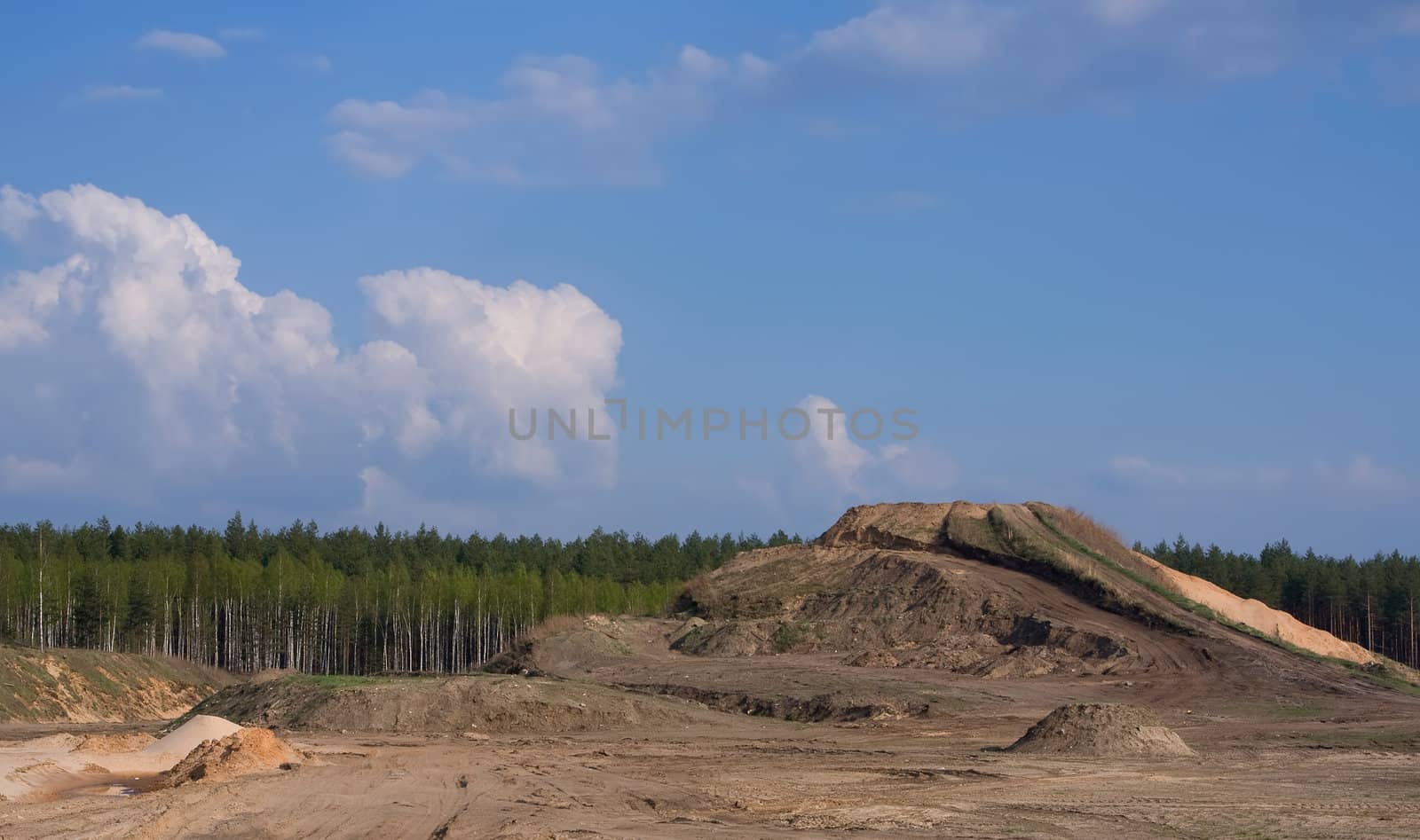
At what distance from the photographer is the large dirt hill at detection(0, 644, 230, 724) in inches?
2060

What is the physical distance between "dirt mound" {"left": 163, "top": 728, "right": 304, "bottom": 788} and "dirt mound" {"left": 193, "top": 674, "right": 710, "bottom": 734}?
9.36 m

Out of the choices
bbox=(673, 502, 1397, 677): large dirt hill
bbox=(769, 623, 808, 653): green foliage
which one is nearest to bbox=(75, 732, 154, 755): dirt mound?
bbox=(673, 502, 1397, 677): large dirt hill

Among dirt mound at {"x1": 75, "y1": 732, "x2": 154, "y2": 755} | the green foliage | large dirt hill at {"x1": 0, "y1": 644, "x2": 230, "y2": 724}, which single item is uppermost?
the green foliage

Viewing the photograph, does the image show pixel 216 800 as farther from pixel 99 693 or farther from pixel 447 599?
pixel 447 599

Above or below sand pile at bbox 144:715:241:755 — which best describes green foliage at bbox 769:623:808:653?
above

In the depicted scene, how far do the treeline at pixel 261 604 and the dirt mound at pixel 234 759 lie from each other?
4722 cm

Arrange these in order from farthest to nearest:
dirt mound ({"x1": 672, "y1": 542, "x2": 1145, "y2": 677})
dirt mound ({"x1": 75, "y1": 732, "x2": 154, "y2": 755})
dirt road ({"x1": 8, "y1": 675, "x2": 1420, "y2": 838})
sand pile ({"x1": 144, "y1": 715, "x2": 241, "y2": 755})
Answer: dirt mound ({"x1": 672, "y1": 542, "x2": 1145, "y2": 677})
sand pile ({"x1": 144, "y1": 715, "x2": 241, "y2": 755})
dirt mound ({"x1": 75, "y1": 732, "x2": 154, "y2": 755})
dirt road ({"x1": 8, "y1": 675, "x2": 1420, "y2": 838})

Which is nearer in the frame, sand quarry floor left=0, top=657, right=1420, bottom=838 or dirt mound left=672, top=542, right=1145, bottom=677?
sand quarry floor left=0, top=657, right=1420, bottom=838

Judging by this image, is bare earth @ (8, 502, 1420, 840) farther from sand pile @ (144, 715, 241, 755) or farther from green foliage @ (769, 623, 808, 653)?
sand pile @ (144, 715, 241, 755)

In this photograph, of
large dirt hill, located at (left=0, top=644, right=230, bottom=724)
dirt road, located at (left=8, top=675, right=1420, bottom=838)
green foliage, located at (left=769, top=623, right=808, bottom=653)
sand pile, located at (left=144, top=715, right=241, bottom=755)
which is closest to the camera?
dirt road, located at (left=8, top=675, right=1420, bottom=838)

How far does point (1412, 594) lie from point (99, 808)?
276 feet

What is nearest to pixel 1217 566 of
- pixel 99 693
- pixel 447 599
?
pixel 447 599

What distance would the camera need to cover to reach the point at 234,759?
2466 cm

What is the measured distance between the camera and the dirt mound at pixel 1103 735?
28.9m
